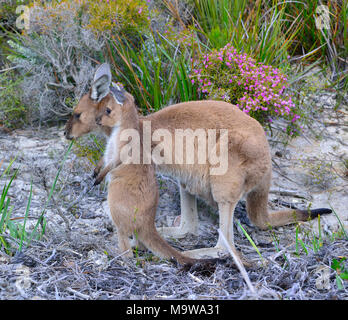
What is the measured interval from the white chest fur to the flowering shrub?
1.23 meters

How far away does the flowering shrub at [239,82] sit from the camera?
471cm

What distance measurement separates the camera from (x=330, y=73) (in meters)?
6.40

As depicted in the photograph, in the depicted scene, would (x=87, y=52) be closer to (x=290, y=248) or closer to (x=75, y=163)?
(x=75, y=163)

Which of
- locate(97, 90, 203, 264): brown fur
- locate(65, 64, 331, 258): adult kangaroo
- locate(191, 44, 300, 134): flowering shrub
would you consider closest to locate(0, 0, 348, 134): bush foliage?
locate(191, 44, 300, 134): flowering shrub

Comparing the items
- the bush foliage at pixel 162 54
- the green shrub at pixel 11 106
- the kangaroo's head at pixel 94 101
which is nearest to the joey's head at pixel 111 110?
the kangaroo's head at pixel 94 101

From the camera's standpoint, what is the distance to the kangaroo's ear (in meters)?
3.65

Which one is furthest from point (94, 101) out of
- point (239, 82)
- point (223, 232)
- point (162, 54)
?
point (162, 54)

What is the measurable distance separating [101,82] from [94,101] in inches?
7.6

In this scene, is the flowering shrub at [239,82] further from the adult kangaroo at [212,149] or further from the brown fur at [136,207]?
the brown fur at [136,207]

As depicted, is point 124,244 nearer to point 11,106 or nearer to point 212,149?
point 212,149

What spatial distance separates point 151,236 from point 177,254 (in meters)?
0.23

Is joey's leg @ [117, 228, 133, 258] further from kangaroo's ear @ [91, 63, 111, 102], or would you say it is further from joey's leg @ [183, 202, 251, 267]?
kangaroo's ear @ [91, 63, 111, 102]

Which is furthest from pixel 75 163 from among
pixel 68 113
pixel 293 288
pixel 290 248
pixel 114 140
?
pixel 293 288
